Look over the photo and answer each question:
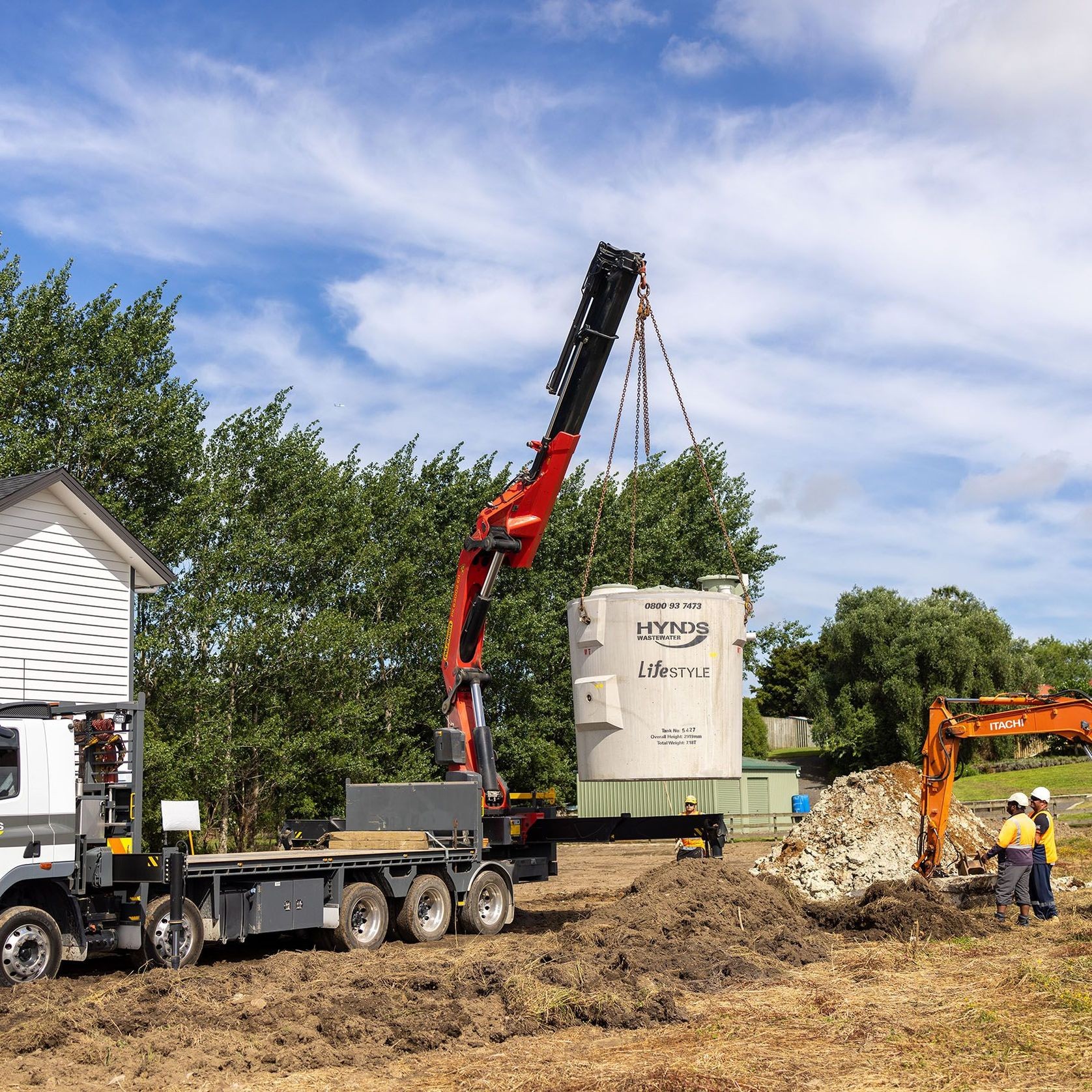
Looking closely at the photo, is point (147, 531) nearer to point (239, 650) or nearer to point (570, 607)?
point (239, 650)

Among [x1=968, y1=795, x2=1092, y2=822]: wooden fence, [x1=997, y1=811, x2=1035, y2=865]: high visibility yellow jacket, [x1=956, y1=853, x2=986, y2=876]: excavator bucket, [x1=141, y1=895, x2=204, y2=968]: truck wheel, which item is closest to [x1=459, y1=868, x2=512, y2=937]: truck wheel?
[x1=141, y1=895, x2=204, y2=968]: truck wheel

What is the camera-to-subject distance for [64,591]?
19.7 m

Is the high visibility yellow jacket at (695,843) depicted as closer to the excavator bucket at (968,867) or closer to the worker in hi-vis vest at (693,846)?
the worker in hi-vis vest at (693,846)

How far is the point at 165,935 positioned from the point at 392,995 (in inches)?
132

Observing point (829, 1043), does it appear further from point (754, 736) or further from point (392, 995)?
point (754, 736)

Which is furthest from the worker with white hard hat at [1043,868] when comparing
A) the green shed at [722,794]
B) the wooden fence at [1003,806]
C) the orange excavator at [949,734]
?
the wooden fence at [1003,806]

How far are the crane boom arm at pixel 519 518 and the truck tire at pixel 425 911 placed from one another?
1.97 meters

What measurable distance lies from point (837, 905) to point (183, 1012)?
34.2ft

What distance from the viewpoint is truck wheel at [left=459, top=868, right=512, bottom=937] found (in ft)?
55.0

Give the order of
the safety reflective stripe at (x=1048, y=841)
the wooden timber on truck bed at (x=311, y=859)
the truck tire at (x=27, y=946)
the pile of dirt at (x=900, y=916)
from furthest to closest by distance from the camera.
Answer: the safety reflective stripe at (x=1048, y=841) → the pile of dirt at (x=900, y=916) → the wooden timber on truck bed at (x=311, y=859) → the truck tire at (x=27, y=946)

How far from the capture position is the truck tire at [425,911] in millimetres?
15836

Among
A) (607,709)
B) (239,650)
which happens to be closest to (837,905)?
(607,709)

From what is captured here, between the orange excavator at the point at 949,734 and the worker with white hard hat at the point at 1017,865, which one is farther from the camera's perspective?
the orange excavator at the point at 949,734

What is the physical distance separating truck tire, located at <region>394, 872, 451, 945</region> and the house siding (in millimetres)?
6641
